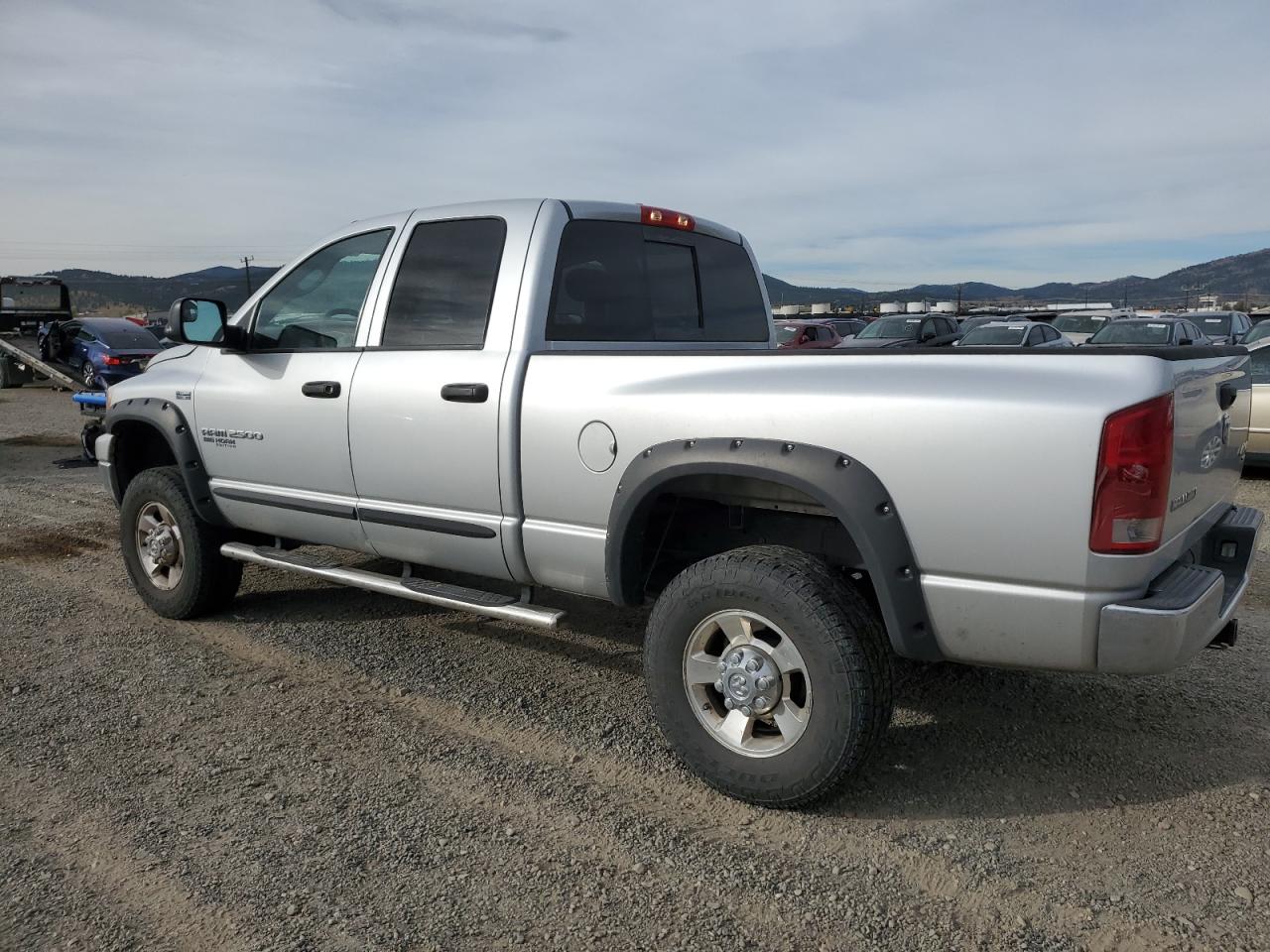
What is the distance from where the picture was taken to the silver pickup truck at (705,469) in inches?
104

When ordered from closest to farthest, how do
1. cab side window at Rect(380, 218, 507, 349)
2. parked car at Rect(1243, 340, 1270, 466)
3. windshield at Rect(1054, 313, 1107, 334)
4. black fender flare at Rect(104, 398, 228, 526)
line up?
cab side window at Rect(380, 218, 507, 349) < black fender flare at Rect(104, 398, 228, 526) < parked car at Rect(1243, 340, 1270, 466) < windshield at Rect(1054, 313, 1107, 334)

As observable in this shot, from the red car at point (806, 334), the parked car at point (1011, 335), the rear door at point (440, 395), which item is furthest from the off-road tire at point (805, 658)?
the red car at point (806, 334)

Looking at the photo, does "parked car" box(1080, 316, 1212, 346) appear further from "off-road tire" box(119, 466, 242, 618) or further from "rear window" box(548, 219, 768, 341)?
"off-road tire" box(119, 466, 242, 618)

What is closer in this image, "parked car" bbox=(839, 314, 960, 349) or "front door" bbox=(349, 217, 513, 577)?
"front door" bbox=(349, 217, 513, 577)

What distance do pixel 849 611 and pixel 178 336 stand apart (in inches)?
135

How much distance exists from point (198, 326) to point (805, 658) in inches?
132

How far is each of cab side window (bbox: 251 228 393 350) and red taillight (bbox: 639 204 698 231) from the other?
3.73ft

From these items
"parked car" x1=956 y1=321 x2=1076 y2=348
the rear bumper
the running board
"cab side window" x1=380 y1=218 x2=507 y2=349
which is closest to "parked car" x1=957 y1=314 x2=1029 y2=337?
"parked car" x1=956 y1=321 x2=1076 y2=348

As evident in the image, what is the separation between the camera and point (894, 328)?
21.0m

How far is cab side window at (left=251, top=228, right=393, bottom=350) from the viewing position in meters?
4.39

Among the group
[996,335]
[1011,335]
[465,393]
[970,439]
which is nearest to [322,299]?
[465,393]

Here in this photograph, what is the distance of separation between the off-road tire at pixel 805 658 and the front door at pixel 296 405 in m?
1.75

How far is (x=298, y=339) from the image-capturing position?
458cm

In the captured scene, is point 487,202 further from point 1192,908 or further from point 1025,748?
point 1192,908
